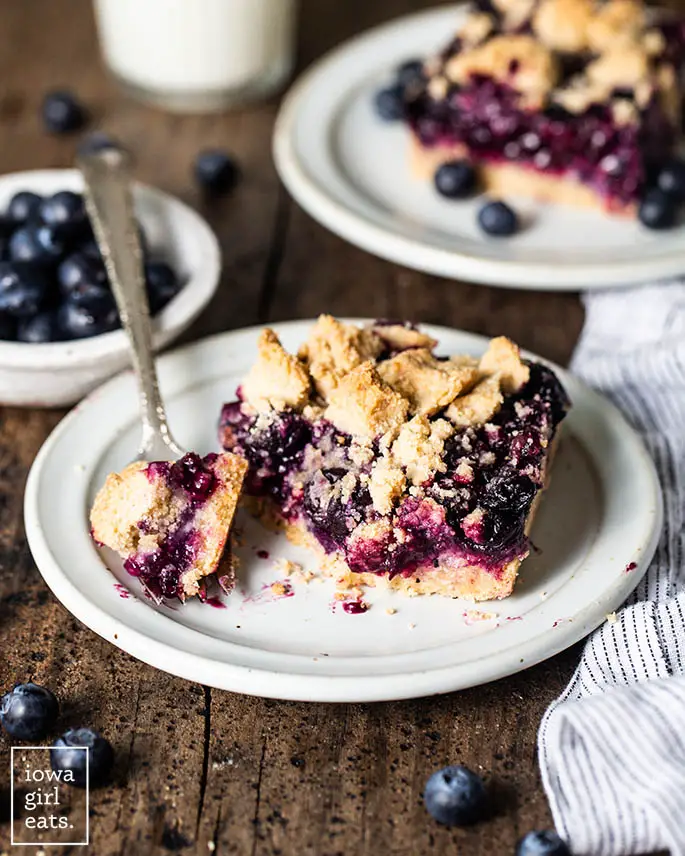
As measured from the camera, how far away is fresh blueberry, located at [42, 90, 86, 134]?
11.4ft

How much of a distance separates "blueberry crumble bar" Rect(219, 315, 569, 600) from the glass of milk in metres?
1.58

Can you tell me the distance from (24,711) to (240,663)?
0.35m

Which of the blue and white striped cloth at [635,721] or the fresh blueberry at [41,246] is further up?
the blue and white striped cloth at [635,721]

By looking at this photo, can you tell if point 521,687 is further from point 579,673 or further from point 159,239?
point 159,239

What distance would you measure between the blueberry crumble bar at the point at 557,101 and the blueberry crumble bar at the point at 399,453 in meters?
1.15

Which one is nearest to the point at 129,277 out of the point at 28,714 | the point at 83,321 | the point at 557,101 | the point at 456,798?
the point at 83,321

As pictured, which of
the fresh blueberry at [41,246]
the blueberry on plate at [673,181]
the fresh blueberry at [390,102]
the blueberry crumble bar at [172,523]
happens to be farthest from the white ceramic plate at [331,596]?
the fresh blueberry at [390,102]

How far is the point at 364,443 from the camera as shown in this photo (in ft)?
6.50

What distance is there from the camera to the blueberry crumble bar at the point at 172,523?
195 centimetres

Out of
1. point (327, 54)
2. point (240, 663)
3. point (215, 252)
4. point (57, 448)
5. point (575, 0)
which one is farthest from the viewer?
point (327, 54)

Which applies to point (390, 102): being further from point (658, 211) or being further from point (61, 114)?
point (61, 114)

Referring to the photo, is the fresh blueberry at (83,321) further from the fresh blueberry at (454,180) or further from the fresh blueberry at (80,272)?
the fresh blueberry at (454,180)

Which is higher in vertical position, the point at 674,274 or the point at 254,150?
the point at 674,274

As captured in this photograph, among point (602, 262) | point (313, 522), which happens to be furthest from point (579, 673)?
point (602, 262)
